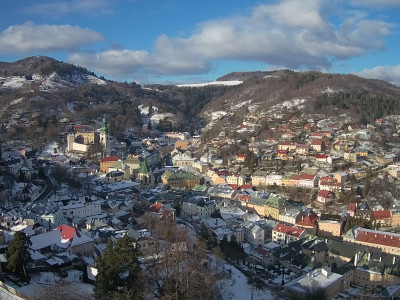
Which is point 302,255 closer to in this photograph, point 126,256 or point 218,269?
point 218,269

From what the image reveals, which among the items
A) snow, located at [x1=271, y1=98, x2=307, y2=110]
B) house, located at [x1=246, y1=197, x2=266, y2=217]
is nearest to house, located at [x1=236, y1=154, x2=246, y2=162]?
house, located at [x1=246, y1=197, x2=266, y2=217]

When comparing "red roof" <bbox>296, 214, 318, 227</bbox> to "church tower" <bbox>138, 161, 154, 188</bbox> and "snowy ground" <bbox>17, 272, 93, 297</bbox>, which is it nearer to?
"snowy ground" <bbox>17, 272, 93, 297</bbox>

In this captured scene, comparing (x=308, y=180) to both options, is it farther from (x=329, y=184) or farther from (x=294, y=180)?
(x=329, y=184)

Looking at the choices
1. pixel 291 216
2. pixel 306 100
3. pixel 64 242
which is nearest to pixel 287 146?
pixel 291 216

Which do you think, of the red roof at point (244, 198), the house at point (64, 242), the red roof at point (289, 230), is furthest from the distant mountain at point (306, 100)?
the house at point (64, 242)

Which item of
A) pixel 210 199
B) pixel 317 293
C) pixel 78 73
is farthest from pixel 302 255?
pixel 78 73

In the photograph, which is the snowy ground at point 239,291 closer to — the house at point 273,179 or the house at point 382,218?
the house at point 382,218
